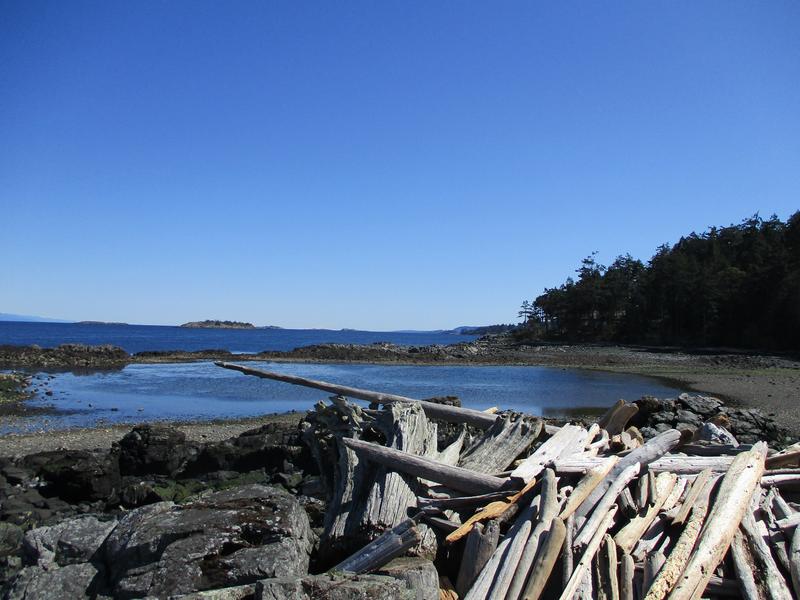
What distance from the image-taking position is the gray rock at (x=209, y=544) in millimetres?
4902

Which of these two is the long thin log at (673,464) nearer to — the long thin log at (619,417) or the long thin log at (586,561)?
the long thin log at (586,561)

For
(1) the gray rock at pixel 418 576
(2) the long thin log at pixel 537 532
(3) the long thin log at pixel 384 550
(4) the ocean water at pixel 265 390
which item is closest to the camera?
(1) the gray rock at pixel 418 576

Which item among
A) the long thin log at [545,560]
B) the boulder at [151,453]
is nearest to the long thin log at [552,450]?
the long thin log at [545,560]

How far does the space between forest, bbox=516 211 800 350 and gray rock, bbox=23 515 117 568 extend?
2767 inches

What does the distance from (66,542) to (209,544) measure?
187 cm

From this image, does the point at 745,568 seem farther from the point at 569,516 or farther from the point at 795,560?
the point at 569,516

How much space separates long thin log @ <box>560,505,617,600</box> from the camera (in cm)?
488

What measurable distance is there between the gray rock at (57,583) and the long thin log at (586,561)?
13.1 feet

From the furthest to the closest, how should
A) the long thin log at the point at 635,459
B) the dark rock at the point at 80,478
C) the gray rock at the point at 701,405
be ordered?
the gray rock at the point at 701,405 < the dark rock at the point at 80,478 < the long thin log at the point at 635,459

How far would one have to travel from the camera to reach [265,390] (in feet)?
111

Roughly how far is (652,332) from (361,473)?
85277mm

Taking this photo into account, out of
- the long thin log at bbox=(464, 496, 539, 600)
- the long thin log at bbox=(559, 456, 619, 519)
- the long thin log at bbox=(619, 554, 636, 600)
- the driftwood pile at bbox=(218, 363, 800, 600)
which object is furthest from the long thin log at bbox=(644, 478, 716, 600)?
the long thin log at bbox=(464, 496, 539, 600)

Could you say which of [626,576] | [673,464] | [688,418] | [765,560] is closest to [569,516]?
[626,576]

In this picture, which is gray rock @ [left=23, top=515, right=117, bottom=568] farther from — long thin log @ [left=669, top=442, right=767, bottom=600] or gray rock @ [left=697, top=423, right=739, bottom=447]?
gray rock @ [left=697, top=423, right=739, bottom=447]
